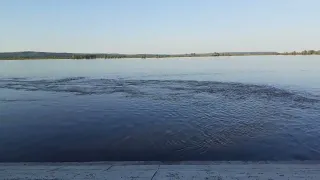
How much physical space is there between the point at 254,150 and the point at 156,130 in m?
5.04

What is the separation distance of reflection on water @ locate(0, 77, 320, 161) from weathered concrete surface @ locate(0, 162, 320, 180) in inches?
62.6

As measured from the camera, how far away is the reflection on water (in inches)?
561

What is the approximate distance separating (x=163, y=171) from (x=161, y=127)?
690 centimetres

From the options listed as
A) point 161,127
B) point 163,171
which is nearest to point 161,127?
point 161,127

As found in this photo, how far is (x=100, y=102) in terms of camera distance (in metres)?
26.0

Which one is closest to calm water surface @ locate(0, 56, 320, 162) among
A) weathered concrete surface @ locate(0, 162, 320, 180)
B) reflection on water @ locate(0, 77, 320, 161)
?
reflection on water @ locate(0, 77, 320, 161)

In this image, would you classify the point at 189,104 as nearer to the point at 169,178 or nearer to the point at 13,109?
the point at 13,109

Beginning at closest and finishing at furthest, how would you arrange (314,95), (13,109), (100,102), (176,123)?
1. (176,123)
2. (13,109)
3. (100,102)
4. (314,95)

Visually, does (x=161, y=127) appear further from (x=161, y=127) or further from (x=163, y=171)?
(x=163, y=171)

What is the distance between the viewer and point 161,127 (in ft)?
59.1

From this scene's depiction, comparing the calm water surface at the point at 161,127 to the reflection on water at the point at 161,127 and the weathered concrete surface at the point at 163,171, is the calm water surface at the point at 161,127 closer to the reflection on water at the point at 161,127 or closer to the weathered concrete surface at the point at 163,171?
the reflection on water at the point at 161,127

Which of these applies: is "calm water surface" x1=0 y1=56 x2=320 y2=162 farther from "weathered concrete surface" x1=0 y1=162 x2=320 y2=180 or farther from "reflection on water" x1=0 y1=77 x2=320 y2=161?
"weathered concrete surface" x1=0 y1=162 x2=320 y2=180

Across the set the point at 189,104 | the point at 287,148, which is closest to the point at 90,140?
the point at 287,148

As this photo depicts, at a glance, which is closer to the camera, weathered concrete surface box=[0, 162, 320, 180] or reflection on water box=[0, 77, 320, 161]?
weathered concrete surface box=[0, 162, 320, 180]
